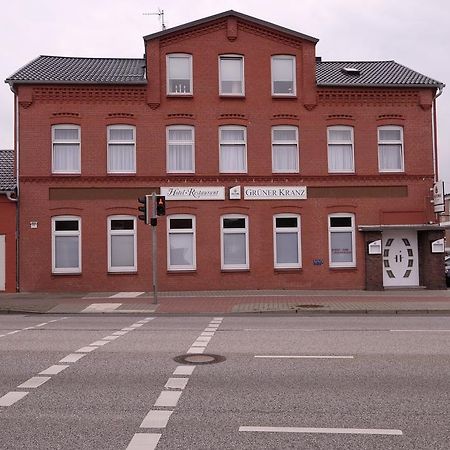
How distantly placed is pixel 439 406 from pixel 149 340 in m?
6.32

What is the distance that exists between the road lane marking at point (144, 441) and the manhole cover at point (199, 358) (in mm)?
3529

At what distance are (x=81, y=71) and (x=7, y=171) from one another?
531cm

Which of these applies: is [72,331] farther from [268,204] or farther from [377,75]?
[377,75]

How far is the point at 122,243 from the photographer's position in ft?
79.1

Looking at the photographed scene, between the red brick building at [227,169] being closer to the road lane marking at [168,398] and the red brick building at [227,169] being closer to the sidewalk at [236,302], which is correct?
the sidewalk at [236,302]

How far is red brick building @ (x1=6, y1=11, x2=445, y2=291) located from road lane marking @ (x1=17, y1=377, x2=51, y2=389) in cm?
1605

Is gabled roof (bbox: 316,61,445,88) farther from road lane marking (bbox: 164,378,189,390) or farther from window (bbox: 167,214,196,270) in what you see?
road lane marking (bbox: 164,378,189,390)

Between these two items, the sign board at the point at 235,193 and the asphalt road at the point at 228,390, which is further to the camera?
the sign board at the point at 235,193

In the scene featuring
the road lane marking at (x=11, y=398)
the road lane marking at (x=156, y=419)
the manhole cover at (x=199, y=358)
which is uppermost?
the road lane marking at (x=11, y=398)

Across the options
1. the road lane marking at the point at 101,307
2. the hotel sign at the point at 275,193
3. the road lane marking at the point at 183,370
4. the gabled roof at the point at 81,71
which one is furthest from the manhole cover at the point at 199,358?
the gabled roof at the point at 81,71

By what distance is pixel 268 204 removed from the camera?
24297 millimetres

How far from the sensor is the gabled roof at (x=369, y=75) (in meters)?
24.8

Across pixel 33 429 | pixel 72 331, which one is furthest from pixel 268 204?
pixel 33 429

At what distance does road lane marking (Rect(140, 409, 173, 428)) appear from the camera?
573 centimetres
